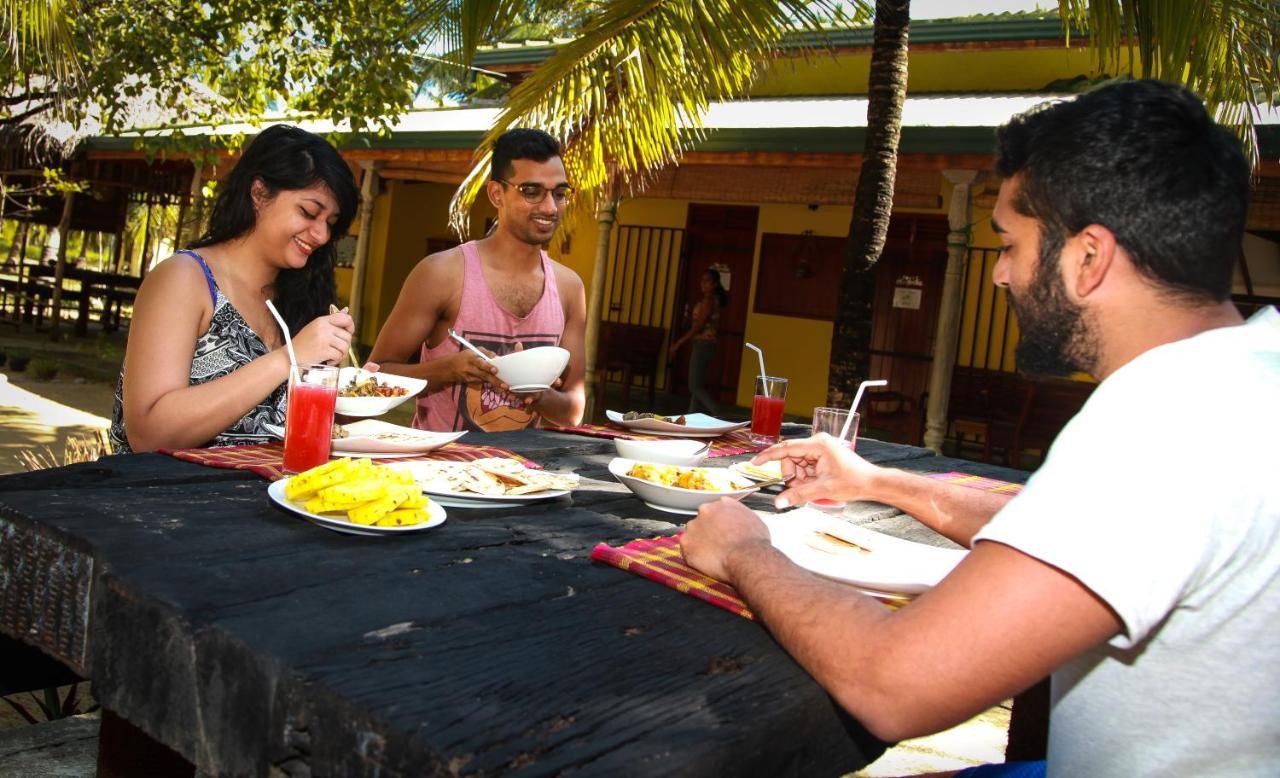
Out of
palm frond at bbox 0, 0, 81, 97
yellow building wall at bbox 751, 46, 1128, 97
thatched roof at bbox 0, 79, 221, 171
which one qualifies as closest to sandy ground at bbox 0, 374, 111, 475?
palm frond at bbox 0, 0, 81, 97

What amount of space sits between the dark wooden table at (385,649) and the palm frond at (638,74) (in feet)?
15.5

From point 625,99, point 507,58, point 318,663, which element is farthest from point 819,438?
point 507,58

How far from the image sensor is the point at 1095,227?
139 centimetres

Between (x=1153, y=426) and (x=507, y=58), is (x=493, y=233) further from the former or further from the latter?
(x=507, y=58)

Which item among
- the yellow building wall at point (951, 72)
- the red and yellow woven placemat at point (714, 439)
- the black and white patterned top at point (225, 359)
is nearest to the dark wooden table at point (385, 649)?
the black and white patterned top at point (225, 359)

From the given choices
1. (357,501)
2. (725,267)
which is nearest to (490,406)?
(357,501)

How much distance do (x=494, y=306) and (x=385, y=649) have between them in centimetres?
267

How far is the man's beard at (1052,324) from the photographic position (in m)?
1.46

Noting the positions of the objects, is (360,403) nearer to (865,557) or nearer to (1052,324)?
(865,557)

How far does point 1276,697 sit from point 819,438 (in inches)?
44.0

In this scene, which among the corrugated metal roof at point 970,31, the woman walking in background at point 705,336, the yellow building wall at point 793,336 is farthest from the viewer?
the yellow building wall at point 793,336

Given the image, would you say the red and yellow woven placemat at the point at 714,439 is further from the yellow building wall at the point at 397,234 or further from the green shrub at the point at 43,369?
the yellow building wall at the point at 397,234

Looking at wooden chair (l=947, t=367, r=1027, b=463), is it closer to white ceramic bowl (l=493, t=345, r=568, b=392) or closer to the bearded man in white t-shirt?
white ceramic bowl (l=493, t=345, r=568, b=392)

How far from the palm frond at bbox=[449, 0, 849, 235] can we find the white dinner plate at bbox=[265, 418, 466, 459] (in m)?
3.96
